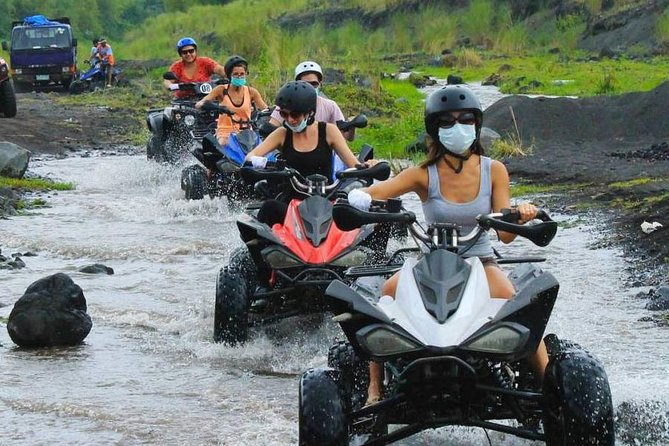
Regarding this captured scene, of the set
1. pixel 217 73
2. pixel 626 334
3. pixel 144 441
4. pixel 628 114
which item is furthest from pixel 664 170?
pixel 144 441

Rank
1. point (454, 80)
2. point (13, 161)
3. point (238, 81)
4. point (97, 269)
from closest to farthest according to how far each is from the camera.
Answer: point (97, 269) → point (238, 81) → point (13, 161) → point (454, 80)

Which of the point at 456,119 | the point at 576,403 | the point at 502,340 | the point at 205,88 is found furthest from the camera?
the point at 205,88

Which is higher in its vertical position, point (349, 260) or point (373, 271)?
point (373, 271)

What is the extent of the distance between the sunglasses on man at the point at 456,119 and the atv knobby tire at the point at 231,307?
2.93 meters

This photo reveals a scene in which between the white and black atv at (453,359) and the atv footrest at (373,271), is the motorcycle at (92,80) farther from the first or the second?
the white and black atv at (453,359)

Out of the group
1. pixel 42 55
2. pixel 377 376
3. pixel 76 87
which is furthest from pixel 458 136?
pixel 42 55

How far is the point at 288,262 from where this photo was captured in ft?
28.3

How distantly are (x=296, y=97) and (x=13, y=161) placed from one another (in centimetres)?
1039

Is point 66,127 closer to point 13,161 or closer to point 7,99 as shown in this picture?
point 7,99

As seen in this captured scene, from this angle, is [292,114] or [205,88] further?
[205,88]

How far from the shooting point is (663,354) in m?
8.60

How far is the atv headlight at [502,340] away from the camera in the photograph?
17.8 feet

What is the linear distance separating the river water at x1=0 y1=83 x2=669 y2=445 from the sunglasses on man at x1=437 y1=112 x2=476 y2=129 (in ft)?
5.40

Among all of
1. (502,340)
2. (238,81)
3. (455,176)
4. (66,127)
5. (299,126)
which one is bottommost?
(66,127)
